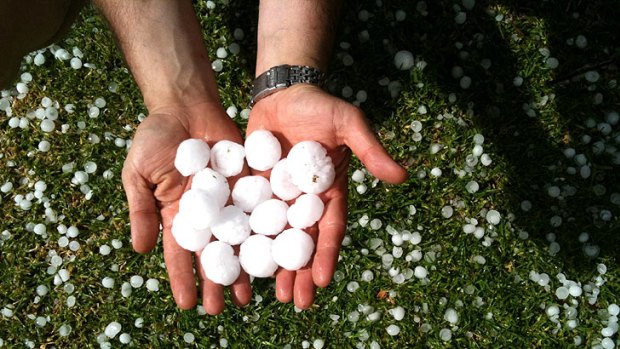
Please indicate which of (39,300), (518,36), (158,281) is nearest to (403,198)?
(518,36)

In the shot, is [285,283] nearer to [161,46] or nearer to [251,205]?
[251,205]

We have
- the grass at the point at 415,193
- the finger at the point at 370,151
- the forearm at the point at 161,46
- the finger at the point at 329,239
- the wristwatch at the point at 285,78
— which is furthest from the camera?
the grass at the point at 415,193

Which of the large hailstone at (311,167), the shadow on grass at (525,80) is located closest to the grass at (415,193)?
the shadow on grass at (525,80)

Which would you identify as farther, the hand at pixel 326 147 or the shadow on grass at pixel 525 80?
the shadow on grass at pixel 525 80

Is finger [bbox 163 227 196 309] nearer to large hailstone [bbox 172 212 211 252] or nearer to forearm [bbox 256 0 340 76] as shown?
large hailstone [bbox 172 212 211 252]

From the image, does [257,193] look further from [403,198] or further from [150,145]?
[403,198]

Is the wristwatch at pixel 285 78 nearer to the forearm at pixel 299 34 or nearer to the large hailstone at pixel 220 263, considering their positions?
the forearm at pixel 299 34

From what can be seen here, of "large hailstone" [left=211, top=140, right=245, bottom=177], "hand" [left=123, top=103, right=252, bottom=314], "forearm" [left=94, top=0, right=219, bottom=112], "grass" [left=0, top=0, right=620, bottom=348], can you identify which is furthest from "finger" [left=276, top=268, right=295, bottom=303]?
"forearm" [left=94, top=0, right=219, bottom=112]
